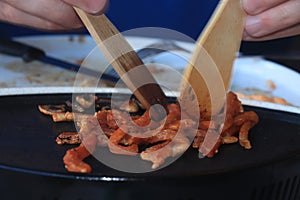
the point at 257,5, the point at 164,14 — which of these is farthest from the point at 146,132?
the point at 164,14

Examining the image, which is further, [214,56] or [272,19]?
[272,19]

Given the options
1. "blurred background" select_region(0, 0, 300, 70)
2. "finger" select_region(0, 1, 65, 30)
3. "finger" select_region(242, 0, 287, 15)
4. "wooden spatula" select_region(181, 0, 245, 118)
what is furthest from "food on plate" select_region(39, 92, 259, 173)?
"blurred background" select_region(0, 0, 300, 70)

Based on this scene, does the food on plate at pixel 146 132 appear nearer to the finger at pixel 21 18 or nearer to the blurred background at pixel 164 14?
the finger at pixel 21 18

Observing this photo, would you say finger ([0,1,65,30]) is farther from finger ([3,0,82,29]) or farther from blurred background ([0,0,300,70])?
blurred background ([0,0,300,70])

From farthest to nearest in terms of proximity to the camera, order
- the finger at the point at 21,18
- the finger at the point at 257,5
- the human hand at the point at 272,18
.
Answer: the finger at the point at 21,18
the human hand at the point at 272,18
the finger at the point at 257,5

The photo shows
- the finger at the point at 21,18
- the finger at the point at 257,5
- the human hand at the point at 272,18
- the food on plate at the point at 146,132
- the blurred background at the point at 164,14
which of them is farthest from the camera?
the blurred background at the point at 164,14

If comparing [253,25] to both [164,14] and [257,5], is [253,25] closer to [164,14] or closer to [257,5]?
[257,5]

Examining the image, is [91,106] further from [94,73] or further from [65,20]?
[94,73]

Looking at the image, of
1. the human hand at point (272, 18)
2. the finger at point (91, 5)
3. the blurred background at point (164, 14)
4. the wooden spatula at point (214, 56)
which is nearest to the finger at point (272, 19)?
the human hand at point (272, 18)
